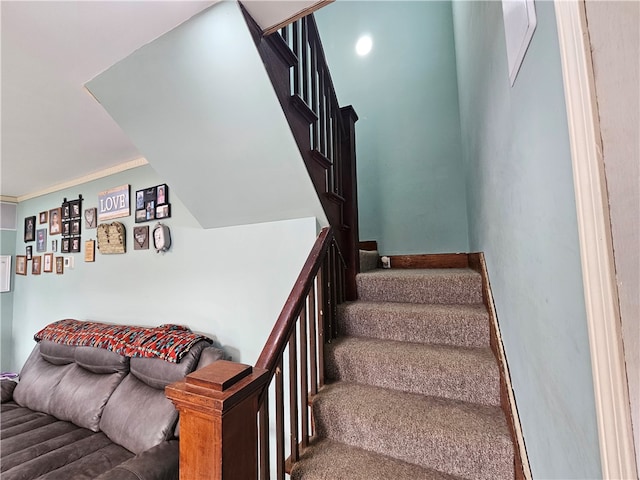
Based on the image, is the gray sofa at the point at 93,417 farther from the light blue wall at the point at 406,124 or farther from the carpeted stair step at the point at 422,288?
the light blue wall at the point at 406,124

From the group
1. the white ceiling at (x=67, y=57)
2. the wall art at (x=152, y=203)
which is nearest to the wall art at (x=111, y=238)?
the wall art at (x=152, y=203)

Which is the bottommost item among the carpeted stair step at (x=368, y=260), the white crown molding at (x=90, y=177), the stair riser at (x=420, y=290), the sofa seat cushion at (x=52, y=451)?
the sofa seat cushion at (x=52, y=451)

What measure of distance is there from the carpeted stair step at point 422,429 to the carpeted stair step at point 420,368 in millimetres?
47

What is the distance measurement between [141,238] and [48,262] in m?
1.91

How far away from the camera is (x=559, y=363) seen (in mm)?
610

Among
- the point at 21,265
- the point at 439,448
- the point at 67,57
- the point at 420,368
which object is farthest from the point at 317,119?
the point at 21,265

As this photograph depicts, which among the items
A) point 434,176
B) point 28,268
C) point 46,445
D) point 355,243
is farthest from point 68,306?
point 434,176

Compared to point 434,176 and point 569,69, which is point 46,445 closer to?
point 569,69

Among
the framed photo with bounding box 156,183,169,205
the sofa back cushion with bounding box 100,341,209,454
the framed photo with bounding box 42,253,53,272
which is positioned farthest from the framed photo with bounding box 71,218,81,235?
the sofa back cushion with bounding box 100,341,209,454

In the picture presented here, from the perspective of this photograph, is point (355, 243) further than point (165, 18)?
Yes

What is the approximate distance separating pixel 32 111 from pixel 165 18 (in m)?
1.50

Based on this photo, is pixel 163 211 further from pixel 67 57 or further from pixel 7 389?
pixel 7 389

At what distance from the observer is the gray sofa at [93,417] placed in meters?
1.62

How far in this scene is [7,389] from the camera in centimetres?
274
